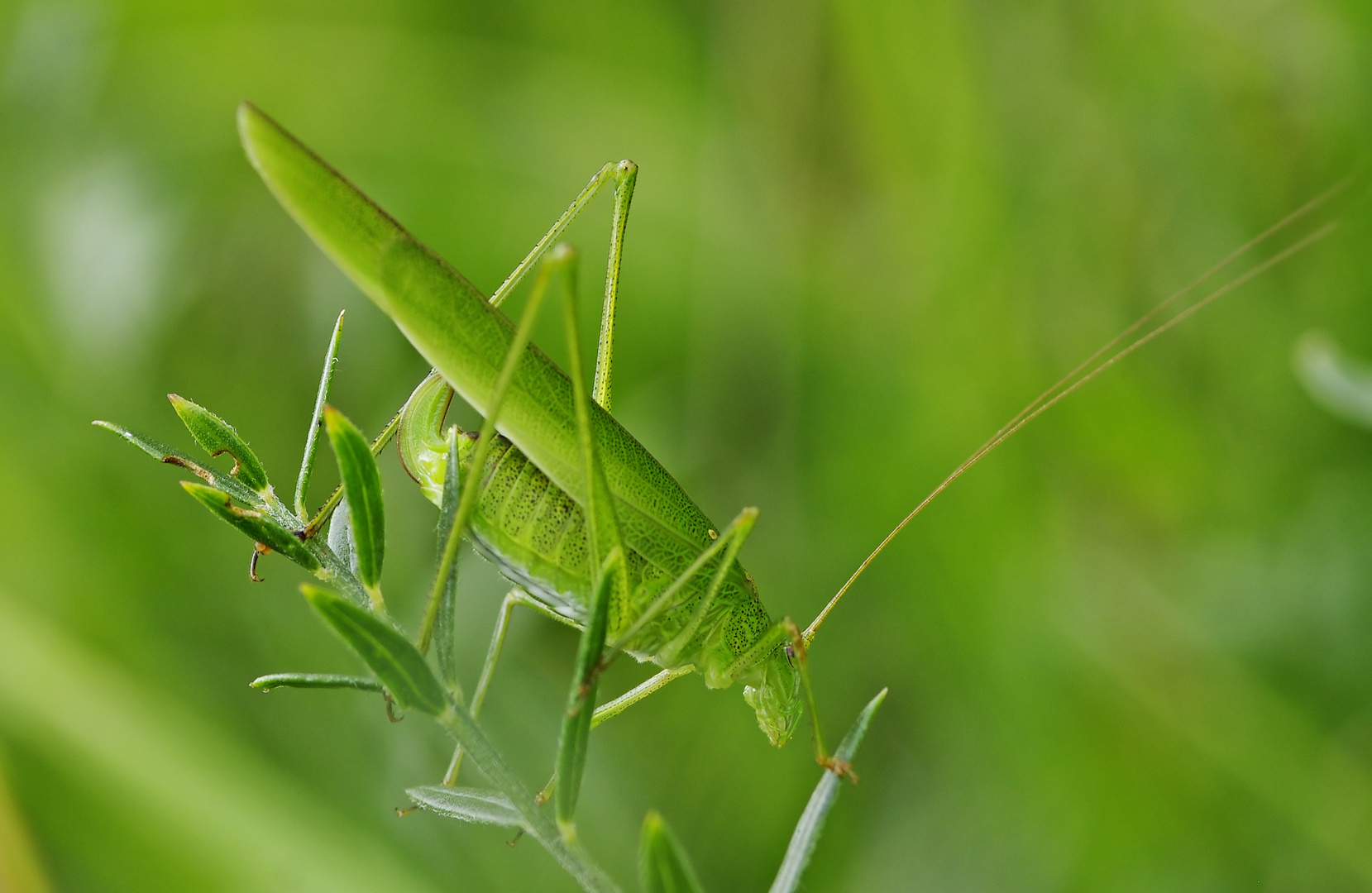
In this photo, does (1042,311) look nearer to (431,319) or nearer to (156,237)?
(431,319)

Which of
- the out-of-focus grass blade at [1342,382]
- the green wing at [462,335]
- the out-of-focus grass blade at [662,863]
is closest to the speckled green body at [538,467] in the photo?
the green wing at [462,335]

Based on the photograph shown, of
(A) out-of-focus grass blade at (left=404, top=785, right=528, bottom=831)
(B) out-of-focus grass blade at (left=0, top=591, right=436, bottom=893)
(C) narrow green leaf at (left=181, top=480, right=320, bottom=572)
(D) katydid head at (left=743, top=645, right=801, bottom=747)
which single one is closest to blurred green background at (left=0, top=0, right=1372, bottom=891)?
(B) out-of-focus grass blade at (left=0, top=591, right=436, bottom=893)

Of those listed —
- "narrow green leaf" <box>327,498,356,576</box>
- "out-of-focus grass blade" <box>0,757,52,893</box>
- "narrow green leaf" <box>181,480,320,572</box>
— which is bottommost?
"out-of-focus grass blade" <box>0,757,52,893</box>

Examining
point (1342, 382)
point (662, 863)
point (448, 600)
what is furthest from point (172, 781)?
point (1342, 382)

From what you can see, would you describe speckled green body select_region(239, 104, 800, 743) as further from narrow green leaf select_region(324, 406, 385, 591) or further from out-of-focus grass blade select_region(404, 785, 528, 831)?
out-of-focus grass blade select_region(404, 785, 528, 831)

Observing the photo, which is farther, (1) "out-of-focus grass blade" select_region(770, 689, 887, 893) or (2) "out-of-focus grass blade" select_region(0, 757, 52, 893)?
(2) "out-of-focus grass blade" select_region(0, 757, 52, 893)

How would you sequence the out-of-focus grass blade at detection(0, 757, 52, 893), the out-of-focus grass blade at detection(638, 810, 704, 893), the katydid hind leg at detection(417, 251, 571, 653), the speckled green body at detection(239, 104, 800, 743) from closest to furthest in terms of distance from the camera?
the out-of-focus grass blade at detection(638, 810, 704, 893)
the katydid hind leg at detection(417, 251, 571, 653)
the speckled green body at detection(239, 104, 800, 743)
the out-of-focus grass blade at detection(0, 757, 52, 893)

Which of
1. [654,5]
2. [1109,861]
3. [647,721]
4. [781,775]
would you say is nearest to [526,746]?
[647,721]
